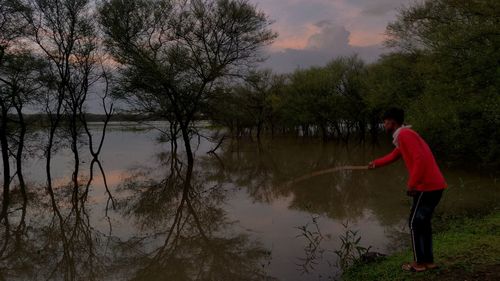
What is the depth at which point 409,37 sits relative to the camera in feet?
102

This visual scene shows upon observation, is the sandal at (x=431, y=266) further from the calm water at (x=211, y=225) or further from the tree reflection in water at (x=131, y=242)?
the tree reflection in water at (x=131, y=242)

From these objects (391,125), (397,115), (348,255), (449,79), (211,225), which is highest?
(449,79)

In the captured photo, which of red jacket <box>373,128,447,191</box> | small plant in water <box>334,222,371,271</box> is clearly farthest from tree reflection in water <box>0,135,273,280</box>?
red jacket <box>373,128,447,191</box>

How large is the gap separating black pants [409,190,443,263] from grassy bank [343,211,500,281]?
274 millimetres

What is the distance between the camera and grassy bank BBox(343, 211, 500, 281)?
5.73 m

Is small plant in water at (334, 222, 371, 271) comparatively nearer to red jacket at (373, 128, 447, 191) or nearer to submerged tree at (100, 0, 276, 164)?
red jacket at (373, 128, 447, 191)

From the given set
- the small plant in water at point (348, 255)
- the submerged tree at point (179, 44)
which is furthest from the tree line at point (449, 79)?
the small plant in water at point (348, 255)

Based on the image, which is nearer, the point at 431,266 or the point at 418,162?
the point at 418,162

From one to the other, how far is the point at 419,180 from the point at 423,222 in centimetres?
67

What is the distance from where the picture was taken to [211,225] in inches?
490

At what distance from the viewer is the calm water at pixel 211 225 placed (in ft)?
28.2

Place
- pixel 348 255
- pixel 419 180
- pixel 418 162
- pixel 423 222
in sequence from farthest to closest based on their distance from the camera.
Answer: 1. pixel 348 255
2. pixel 423 222
3. pixel 419 180
4. pixel 418 162

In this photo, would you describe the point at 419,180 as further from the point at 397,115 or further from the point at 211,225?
the point at 211,225

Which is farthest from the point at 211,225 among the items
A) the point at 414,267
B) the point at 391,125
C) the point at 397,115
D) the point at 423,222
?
the point at 397,115
